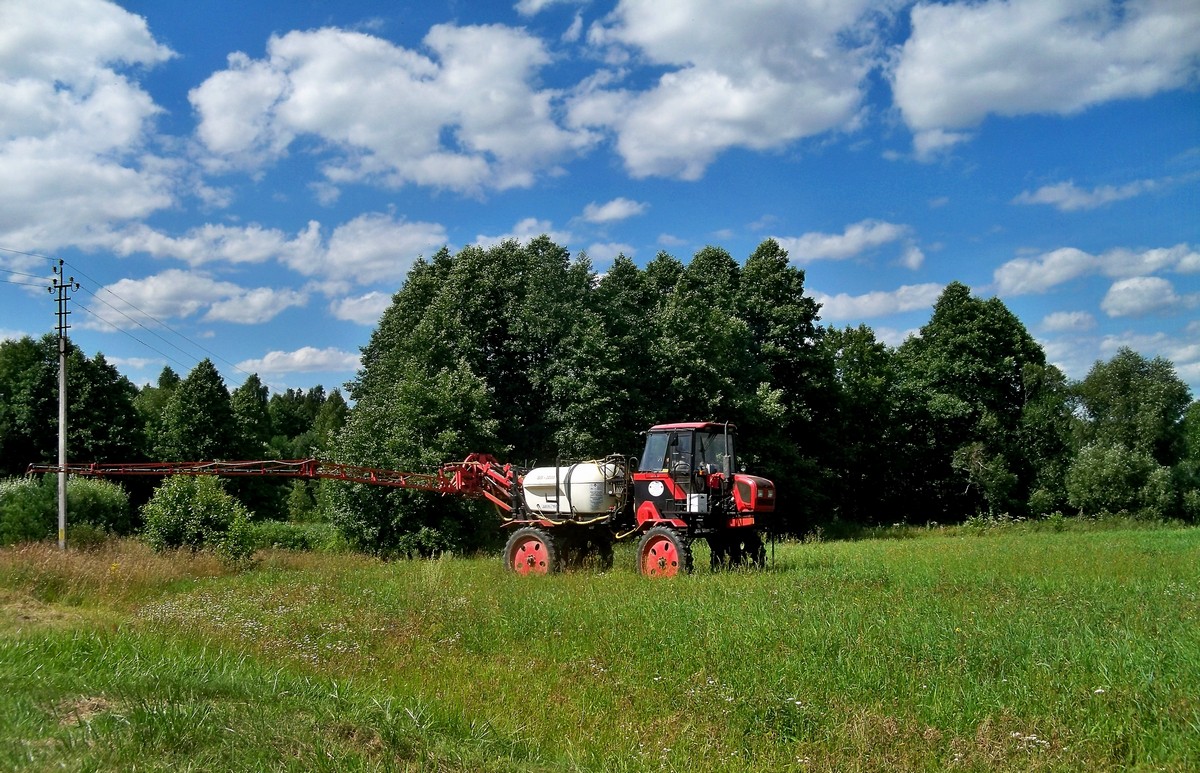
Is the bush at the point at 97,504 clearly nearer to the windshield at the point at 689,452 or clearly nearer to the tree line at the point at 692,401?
the tree line at the point at 692,401

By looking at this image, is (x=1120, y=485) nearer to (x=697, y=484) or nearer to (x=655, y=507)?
(x=697, y=484)

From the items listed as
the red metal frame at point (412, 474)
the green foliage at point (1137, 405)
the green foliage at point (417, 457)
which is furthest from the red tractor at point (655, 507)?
the green foliage at point (1137, 405)

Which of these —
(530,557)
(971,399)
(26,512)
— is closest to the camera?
(530,557)

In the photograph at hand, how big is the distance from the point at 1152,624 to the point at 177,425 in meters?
48.1

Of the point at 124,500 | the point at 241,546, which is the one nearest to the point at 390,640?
the point at 241,546

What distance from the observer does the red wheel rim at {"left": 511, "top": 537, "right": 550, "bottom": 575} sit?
17.0 metres

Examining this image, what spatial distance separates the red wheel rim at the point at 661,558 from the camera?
15227mm

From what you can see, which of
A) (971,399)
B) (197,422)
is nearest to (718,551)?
(971,399)

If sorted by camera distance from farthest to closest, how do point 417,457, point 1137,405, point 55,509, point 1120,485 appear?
1. point 1137,405
2. point 1120,485
3. point 55,509
4. point 417,457

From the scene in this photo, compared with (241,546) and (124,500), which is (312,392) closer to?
(124,500)

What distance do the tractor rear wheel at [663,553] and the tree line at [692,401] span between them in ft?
39.3

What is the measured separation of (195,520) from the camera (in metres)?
20.9

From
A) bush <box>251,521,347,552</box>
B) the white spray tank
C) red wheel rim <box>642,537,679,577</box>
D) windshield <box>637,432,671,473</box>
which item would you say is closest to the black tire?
red wheel rim <box>642,537,679,577</box>

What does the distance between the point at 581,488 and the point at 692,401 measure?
16127 millimetres
